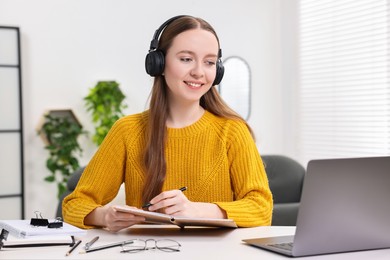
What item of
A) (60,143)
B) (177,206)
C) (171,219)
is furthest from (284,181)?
(171,219)

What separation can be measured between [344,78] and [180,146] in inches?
121

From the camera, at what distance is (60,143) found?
15.1 feet

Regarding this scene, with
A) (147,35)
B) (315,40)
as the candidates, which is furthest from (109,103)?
(315,40)

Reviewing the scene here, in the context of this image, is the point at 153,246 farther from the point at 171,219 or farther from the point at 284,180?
the point at 284,180

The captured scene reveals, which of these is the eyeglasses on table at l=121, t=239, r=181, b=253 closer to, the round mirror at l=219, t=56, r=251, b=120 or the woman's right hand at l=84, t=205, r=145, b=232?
the woman's right hand at l=84, t=205, r=145, b=232

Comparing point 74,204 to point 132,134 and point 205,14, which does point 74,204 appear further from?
point 205,14

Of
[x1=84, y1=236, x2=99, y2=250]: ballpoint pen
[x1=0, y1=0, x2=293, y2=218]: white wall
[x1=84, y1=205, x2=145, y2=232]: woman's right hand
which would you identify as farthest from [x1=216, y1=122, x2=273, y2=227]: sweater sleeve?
[x1=0, y1=0, x2=293, y2=218]: white wall

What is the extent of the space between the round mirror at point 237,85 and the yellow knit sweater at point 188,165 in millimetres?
3345

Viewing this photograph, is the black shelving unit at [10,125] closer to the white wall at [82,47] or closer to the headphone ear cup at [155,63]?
the white wall at [82,47]

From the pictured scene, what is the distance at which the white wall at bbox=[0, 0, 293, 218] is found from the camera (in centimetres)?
459

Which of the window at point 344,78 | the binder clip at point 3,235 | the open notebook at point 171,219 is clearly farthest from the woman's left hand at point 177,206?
the window at point 344,78

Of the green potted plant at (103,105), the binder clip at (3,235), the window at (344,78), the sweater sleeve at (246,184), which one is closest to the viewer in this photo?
the binder clip at (3,235)

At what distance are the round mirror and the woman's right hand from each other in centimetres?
361

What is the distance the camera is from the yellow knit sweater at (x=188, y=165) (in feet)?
6.41
